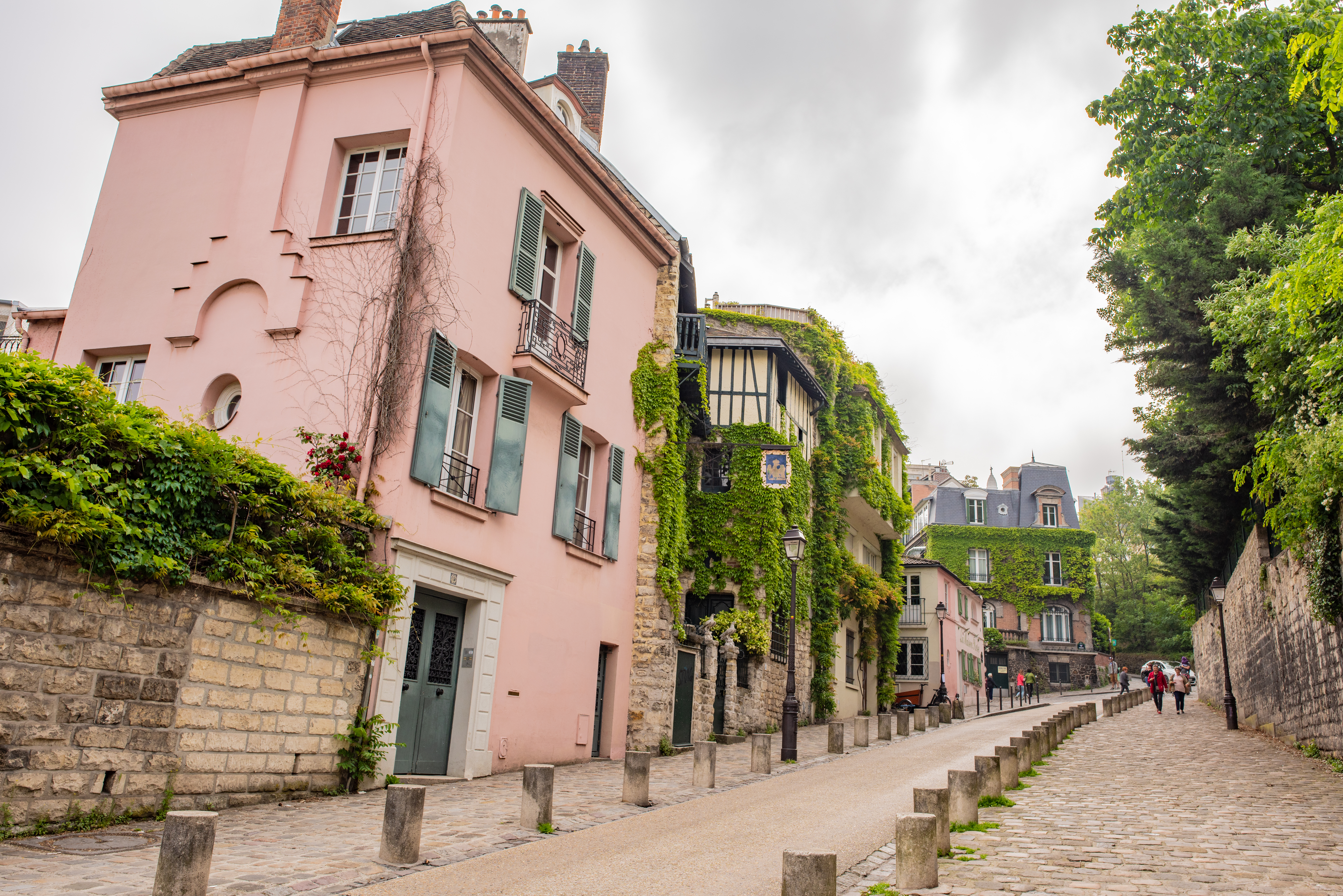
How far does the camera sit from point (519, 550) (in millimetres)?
12820

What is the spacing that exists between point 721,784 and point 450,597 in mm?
4302

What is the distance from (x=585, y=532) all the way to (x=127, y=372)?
710 centimetres

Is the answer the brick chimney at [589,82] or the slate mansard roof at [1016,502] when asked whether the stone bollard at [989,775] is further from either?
the slate mansard roof at [1016,502]

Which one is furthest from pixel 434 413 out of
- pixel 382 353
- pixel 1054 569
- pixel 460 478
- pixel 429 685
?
pixel 1054 569

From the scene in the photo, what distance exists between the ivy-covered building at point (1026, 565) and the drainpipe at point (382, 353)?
1501 inches

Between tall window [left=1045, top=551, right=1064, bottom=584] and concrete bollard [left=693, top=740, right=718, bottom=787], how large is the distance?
136ft

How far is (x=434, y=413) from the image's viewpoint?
11.2 metres

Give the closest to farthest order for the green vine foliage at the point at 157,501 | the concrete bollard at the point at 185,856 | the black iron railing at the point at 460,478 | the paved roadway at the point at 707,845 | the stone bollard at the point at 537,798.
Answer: the concrete bollard at the point at 185,856
the paved roadway at the point at 707,845
the green vine foliage at the point at 157,501
the stone bollard at the point at 537,798
the black iron railing at the point at 460,478

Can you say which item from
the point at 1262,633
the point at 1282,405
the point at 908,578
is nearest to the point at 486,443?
the point at 1282,405

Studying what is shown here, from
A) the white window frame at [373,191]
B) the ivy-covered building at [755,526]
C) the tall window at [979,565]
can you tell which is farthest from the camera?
the tall window at [979,565]

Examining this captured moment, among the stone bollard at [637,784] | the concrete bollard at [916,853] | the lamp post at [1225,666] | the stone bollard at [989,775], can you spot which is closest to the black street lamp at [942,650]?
the lamp post at [1225,666]

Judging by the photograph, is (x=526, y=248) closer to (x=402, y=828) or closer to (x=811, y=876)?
(x=402, y=828)

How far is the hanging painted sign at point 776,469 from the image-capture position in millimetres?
17234

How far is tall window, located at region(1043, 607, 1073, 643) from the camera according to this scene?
46719 millimetres
